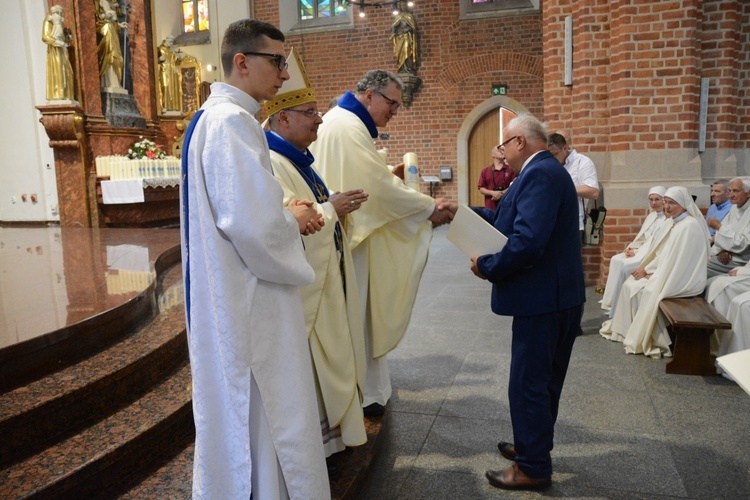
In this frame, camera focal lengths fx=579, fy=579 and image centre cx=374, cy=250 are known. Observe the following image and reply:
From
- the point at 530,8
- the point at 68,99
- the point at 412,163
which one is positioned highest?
the point at 530,8

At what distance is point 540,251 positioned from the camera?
2.42 metres

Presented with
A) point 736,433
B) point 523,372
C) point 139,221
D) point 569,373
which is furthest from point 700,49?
point 139,221

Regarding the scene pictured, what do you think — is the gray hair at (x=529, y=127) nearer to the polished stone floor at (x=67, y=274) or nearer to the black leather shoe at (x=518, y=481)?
the black leather shoe at (x=518, y=481)

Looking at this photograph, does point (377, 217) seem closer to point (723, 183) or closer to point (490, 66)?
point (723, 183)

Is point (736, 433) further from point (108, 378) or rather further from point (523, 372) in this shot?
point (108, 378)

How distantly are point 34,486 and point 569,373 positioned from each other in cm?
327

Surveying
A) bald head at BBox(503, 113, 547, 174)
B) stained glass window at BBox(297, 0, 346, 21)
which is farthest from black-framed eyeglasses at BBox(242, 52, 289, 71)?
stained glass window at BBox(297, 0, 346, 21)

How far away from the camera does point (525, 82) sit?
13.1 m

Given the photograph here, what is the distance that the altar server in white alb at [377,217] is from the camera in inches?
120

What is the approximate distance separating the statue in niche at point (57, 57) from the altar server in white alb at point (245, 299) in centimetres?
762

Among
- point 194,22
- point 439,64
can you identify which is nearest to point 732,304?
point 439,64

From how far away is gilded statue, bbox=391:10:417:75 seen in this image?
43.2ft

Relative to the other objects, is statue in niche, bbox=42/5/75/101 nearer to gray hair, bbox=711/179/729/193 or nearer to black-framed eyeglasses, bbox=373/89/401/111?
black-framed eyeglasses, bbox=373/89/401/111

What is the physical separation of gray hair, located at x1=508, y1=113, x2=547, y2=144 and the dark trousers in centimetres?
80
